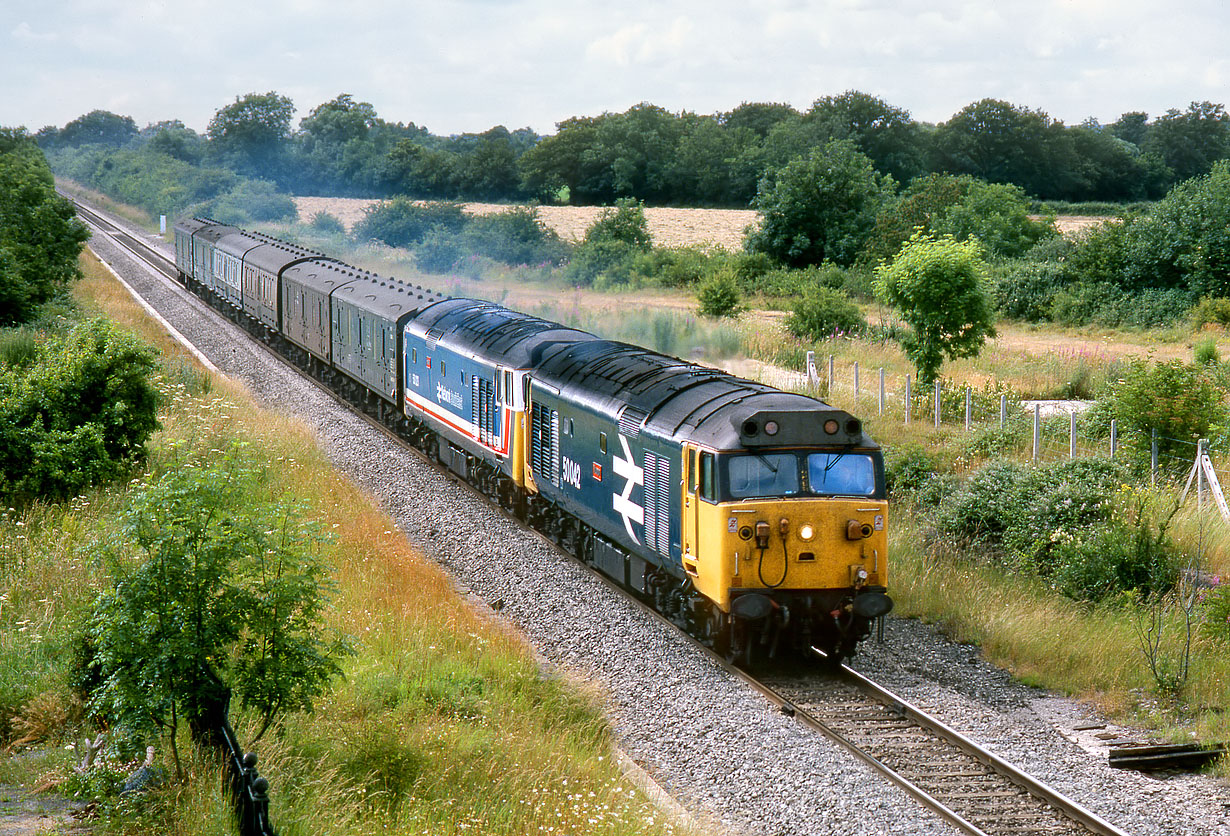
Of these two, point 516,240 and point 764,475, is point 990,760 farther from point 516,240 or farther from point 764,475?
point 516,240

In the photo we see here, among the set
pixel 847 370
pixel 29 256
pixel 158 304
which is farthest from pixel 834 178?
pixel 29 256

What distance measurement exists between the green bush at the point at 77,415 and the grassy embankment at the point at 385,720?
1.55ft

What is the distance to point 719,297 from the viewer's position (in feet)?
128

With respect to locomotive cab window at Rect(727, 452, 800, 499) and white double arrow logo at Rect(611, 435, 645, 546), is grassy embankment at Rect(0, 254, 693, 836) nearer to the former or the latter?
white double arrow logo at Rect(611, 435, 645, 546)

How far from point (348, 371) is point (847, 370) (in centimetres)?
1263

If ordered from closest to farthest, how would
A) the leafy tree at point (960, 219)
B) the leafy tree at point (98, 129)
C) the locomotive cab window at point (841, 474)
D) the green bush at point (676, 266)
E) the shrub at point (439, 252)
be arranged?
the locomotive cab window at point (841, 474), the leafy tree at point (960, 219), the green bush at point (676, 266), the shrub at point (439, 252), the leafy tree at point (98, 129)

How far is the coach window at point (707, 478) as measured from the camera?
1138 cm

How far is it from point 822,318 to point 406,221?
3873 centimetres

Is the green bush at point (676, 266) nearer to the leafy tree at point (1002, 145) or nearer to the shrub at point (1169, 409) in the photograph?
the shrub at point (1169, 409)

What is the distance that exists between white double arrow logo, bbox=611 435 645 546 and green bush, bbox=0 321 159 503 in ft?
23.2

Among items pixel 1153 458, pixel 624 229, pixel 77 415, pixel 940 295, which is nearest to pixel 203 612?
pixel 77 415

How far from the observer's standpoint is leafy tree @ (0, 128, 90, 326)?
26.8 m

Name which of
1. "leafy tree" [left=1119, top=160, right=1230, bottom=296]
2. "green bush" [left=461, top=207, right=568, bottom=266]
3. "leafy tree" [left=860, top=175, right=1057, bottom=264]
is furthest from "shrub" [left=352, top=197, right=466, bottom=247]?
"leafy tree" [left=1119, top=160, right=1230, bottom=296]

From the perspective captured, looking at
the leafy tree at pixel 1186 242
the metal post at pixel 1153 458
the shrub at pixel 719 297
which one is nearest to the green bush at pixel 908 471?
the metal post at pixel 1153 458
